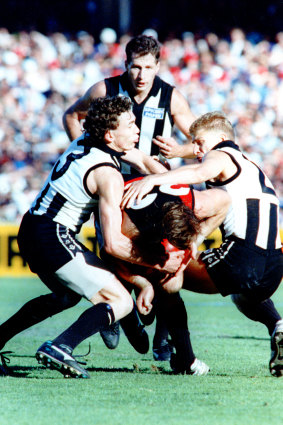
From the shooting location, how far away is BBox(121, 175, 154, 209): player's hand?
464cm

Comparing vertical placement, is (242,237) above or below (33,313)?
above

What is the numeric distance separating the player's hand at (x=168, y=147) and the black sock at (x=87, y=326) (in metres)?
1.74

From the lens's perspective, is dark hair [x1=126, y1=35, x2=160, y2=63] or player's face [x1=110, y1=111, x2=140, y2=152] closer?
player's face [x1=110, y1=111, x2=140, y2=152]

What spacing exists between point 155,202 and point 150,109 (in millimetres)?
1705

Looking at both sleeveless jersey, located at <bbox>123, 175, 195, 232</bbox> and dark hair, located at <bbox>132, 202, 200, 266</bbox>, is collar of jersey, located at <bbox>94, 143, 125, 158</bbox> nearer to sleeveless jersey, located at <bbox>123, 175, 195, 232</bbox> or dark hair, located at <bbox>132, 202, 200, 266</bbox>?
sleeveless jersey, located at <bbox>123, 175, 195, 232</bbox>

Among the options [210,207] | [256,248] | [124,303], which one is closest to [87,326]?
[124,303]

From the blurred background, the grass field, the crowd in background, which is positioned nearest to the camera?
the grass field

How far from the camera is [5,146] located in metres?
14.0

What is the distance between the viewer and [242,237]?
15.9 ft

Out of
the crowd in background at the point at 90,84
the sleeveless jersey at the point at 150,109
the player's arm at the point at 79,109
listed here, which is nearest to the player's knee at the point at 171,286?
the sleeveless jersey at the point at 150,109

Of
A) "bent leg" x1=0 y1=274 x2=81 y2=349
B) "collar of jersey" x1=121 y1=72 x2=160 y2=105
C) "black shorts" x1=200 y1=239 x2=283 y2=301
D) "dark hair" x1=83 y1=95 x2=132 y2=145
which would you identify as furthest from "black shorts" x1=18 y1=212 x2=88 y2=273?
"collar of jersey" x1=121 y1=72 x2=160 y2=105

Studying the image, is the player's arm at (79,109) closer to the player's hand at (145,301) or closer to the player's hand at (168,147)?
the player's hand at (168,147)

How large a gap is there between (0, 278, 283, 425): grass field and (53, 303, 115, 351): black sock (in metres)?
0.24

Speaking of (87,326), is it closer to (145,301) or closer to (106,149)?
(145,301)
